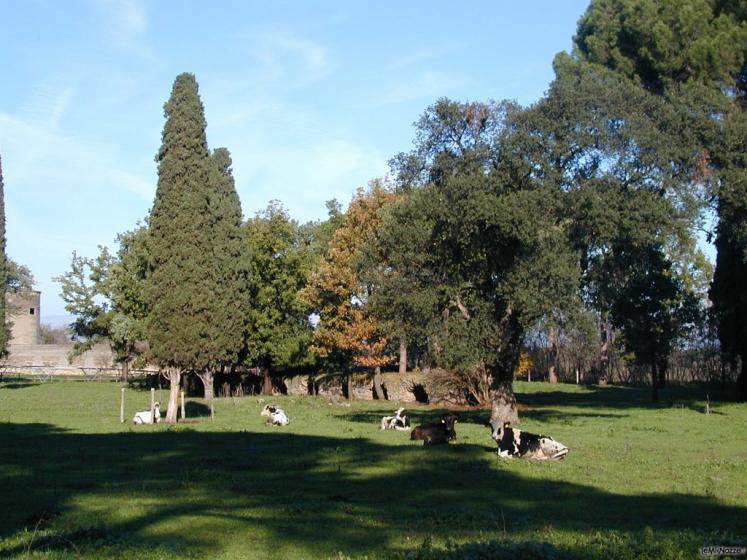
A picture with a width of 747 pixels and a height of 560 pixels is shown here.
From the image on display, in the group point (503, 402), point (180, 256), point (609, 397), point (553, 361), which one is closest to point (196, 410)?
point (180, 256)

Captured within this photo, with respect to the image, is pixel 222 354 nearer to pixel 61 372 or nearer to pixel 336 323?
pixel 336 323

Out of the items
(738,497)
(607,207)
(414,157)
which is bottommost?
(738,497)

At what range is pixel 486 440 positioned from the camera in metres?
26.8

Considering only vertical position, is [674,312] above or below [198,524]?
above

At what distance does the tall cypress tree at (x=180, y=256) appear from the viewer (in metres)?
35.4

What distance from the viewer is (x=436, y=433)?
2541 cm

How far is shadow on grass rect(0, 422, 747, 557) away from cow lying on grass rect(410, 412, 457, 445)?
2.21 metres

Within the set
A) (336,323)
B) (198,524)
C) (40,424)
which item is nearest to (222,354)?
(40,424)

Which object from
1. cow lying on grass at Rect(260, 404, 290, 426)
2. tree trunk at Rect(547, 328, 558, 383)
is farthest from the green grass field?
tree trunk at Rect(547, 328, 558, 383)

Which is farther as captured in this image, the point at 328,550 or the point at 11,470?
the point at 11,470

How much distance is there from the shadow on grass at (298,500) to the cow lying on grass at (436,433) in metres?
2.21

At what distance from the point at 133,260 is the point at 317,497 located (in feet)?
184

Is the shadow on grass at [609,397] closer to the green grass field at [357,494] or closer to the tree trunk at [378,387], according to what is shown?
the tree trunk at [378,387]

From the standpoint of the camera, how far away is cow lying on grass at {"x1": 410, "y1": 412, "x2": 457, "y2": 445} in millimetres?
25172
